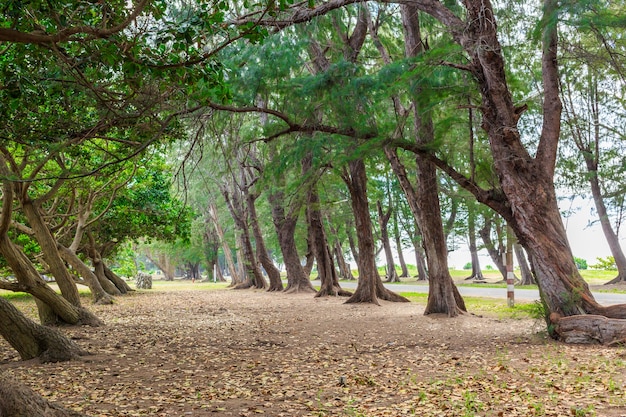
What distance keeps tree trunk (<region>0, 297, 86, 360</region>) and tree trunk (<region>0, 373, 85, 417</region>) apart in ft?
12.5

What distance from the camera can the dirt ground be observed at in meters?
5.35

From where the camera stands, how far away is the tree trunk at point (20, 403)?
149 inches

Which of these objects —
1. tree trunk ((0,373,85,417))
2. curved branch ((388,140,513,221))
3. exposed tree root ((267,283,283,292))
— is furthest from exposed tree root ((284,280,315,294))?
tree trunk ((0,373,85,417))

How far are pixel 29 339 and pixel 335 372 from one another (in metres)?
4.22

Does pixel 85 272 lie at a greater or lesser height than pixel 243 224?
lesser

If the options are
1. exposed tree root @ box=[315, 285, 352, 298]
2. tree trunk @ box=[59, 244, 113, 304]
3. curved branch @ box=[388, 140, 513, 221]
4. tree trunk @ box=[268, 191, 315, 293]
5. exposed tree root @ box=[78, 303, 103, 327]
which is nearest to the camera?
curved branch @ box=[388, 140, 513, 221]

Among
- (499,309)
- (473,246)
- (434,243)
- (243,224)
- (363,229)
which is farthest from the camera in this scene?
(473,246)

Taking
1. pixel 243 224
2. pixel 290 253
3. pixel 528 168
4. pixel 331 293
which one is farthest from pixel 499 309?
A: pixel 243 224

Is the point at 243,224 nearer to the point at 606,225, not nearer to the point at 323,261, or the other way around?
the point at 323,261

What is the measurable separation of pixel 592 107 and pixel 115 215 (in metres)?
19.0

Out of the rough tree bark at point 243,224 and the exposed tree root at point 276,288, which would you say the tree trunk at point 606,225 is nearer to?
the exposed tree root at point 276,288

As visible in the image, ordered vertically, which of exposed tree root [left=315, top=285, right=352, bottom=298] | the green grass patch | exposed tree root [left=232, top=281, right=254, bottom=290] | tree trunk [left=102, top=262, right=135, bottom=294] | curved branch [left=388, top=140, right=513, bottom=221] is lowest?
the green grass patch

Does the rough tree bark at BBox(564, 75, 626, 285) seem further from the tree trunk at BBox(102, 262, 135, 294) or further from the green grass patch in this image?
the tree trunk at BBox(102, 262, 135, 294)

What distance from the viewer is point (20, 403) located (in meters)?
3.87
